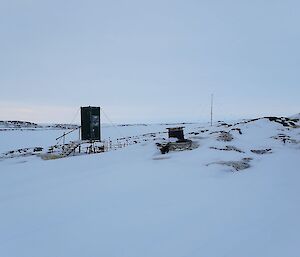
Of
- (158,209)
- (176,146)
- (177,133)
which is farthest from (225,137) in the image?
(158,209)

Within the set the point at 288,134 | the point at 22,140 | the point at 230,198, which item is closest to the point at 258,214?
the point at 230,198

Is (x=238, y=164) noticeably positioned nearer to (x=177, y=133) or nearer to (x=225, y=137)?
(x=225, y=137)

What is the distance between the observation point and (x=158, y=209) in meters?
7.94

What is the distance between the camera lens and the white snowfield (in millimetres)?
5934

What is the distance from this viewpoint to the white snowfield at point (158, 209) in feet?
19.5

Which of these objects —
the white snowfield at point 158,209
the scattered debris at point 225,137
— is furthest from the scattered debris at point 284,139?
the white snowfield at point 158,209

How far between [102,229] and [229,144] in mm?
12910

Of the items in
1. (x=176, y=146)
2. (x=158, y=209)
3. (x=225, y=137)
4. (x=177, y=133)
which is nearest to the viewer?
(x=158, y=209)

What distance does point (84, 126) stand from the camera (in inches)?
1096

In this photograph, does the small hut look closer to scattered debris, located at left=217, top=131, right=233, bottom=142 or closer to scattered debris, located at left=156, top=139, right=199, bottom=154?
scattered debris, located at left=156, top=139, right=199, bottom=154

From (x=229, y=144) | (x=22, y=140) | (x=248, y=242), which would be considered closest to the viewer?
(x=248, y=242)

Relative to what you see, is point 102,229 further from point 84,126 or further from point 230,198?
point 84,126

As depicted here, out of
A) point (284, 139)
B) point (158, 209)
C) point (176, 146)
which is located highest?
point (284, 139)

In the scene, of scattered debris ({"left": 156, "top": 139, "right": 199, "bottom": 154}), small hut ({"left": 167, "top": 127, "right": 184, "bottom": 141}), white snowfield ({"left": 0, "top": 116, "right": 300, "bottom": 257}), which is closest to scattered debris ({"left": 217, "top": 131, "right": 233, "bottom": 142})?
scattered debris ({"left": 156, "top": 139, "right": 199, "bottom": 154})
